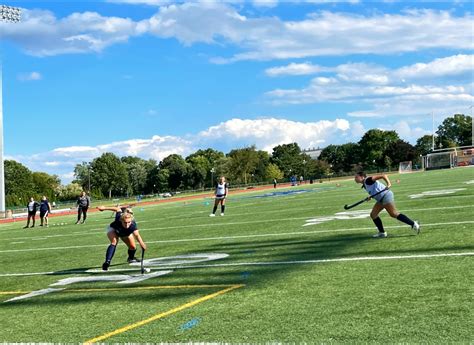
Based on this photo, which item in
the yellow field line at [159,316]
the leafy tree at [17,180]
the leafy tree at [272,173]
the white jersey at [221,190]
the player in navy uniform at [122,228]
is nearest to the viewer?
the yellow field line at [159,316]

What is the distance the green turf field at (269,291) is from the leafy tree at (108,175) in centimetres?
13485

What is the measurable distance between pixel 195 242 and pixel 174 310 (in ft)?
25.9

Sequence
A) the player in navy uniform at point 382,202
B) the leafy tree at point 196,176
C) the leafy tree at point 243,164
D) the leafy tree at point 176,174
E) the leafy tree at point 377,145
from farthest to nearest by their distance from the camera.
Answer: the leafy tree at point 196,176 → the leafy tree at point 176,174 → the leafy tree at point 377,145 → the leafy tree at point 243,164 → the player in navy uniform at point 382,202

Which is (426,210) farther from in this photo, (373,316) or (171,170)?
(171,170)

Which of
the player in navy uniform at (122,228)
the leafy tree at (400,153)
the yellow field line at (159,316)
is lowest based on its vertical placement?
the yellow field line at (159,316)

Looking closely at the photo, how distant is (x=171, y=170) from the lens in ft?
483

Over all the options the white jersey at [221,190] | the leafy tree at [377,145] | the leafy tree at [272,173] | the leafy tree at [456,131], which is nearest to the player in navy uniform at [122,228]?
the white jersey at [221,190]

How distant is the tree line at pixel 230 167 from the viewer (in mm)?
133875

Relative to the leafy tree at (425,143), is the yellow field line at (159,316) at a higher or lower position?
lower

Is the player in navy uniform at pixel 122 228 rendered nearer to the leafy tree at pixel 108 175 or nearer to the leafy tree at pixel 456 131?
the leafy tree at pixel 108 175

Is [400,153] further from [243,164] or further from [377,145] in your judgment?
[243,164]

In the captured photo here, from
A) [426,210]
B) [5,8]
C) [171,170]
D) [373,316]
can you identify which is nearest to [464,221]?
[426,210]

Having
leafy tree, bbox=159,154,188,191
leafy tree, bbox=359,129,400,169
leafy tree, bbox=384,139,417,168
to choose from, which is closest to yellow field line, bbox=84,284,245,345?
leafy tree, bbox=384,139,417,168

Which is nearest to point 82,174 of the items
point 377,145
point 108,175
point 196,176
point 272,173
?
point 108,175
